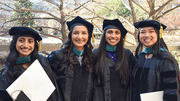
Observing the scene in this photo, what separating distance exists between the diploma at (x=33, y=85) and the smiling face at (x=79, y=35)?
2.65ft

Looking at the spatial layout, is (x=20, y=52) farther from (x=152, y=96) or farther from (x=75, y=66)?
(x=152, y=96)

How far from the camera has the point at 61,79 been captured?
2.66 meters

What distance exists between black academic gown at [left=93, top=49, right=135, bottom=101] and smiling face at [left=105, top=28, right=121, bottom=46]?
29 centimetres

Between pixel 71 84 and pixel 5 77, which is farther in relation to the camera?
pixel 71 84

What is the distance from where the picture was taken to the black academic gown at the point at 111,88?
2.70m

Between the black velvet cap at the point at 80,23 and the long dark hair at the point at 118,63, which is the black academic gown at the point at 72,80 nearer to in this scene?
the long dark hair at the point at 118,63

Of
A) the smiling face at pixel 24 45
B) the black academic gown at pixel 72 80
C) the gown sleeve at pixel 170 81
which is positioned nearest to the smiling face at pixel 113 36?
the black academic gown at pixel 72 80

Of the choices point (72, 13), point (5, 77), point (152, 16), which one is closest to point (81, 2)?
point (72, 13)

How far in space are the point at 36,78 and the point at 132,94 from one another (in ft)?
4.94

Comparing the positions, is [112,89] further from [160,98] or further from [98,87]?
[160,98]

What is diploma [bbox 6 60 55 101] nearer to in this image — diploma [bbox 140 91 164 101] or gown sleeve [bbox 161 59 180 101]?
diploma [bbox 140 91 164 101]

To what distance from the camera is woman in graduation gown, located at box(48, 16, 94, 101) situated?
104 inches

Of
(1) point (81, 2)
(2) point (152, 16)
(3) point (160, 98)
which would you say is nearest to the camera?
(3) point (160, 98)

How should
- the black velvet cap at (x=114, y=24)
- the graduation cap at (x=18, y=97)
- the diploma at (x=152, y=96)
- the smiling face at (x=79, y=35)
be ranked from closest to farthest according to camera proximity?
the graduation cap at (x=18, y=97)
the diploma at (x=152, y=96)
the smiling face at (x=79, y=35)
the black velvet cap at (x=114, y=24)
